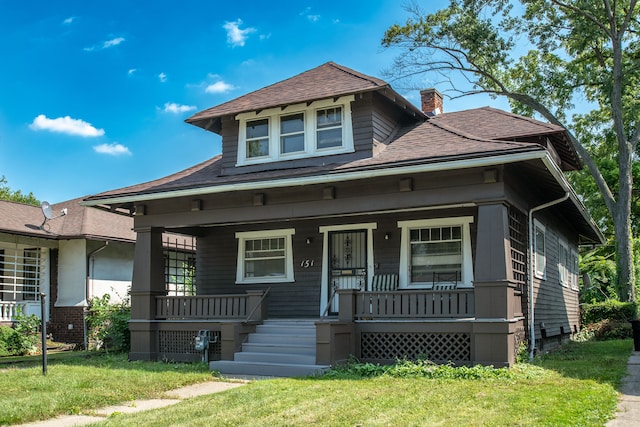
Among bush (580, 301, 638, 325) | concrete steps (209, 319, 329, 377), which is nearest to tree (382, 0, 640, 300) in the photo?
bush (580, 301, 638, 325)

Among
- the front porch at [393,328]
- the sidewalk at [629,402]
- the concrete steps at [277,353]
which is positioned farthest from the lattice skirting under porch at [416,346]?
the sidewalk at [629,402]

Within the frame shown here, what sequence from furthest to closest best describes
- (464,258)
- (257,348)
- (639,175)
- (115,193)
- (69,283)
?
(639,175)
(69,283)
(115,193)
(464,258)
(257,348)

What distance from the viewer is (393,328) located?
11469 mm

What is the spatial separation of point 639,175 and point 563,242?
17.1 metres

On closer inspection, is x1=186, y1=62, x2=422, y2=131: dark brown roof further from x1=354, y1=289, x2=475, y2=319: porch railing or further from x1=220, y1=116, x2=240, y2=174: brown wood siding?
x1=354, y1=289, x2=475, y2=319: porch railing

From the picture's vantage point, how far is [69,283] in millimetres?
19047

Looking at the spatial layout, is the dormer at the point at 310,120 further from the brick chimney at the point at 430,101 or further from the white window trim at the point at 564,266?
the white window trim at the point at 564,266

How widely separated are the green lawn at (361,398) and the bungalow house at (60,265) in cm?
761

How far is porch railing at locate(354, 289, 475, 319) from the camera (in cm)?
1102

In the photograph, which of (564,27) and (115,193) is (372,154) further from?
(564,27)

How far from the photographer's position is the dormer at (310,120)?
1317 cm

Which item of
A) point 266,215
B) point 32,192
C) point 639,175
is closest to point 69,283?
point 266,215

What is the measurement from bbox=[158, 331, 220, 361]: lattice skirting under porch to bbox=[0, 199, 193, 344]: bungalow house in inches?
180

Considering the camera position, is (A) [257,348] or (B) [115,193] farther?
(B) [115,193]
